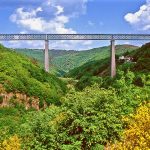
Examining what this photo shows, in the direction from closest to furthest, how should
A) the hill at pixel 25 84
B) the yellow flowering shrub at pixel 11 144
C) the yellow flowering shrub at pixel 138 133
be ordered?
the yellow flowering shrub at pixel 138 133, the yellow flowering shrub at pixel 11 144, the hill at pixel 25 84

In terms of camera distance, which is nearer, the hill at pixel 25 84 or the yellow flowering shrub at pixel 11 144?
the yellow flowering shrub at pixel 11 144

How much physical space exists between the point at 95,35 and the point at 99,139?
10650 cm

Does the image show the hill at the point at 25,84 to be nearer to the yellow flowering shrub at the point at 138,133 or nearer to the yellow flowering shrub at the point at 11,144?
the yellow flowering shrub at the point at 11,144

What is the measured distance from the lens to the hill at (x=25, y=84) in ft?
265

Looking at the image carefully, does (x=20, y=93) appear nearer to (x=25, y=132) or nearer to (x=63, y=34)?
(x=25, y=132)

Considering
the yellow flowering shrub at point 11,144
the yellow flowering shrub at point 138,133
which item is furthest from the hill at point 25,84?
the yellow flowering shrub at point 138,133

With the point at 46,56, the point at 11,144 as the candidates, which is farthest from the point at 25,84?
the point at 46,56

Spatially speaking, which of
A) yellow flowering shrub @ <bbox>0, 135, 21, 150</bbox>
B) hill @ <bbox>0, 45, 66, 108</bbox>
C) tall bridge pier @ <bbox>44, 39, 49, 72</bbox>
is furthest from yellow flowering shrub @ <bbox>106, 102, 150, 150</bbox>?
tall bridge pier @ <bbox>44, 39, 49, 72</bbox>

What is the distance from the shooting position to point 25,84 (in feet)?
281

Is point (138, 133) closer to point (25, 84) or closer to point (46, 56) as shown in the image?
point (25, 84)

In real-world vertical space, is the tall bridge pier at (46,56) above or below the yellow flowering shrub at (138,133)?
above

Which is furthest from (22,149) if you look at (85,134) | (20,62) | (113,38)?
(113,38)

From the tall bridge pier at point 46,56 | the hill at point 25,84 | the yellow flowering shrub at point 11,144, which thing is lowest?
the yellow flowering shrub at point 11,144

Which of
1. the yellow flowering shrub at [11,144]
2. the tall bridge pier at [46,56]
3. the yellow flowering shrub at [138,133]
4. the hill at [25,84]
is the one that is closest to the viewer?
the yellow flowering shrub at [138,133]
